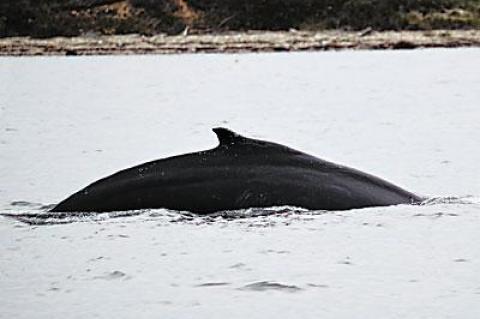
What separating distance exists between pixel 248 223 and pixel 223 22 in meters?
30.6

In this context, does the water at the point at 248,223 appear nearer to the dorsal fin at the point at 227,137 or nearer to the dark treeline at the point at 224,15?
the dorsal fin at the point at 227,137

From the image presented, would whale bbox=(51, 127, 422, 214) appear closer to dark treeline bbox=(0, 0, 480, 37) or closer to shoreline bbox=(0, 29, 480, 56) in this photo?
shoreline bbox=(0, 29, 480, 56)

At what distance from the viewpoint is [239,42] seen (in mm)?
29516

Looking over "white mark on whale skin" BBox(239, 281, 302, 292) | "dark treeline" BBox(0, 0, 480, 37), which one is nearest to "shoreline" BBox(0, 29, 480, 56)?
"dark treeline" BBox(0, 0, 480, 37)

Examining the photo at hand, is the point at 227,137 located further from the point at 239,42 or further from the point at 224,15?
the point at 224,15

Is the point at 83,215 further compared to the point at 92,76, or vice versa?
the point at 92,76

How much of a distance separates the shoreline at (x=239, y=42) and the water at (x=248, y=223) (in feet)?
35.9

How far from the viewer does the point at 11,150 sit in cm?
971

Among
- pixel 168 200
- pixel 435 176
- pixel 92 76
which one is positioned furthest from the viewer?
pixel 92 76

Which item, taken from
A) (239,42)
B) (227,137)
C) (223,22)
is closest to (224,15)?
(223,22)

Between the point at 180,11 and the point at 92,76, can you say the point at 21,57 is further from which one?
the point at 180,11

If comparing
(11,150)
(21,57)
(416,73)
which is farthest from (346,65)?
(11,150)

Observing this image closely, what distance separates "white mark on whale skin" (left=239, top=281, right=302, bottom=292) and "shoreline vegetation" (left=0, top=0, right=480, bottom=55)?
81.8 feet

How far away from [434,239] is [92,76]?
14.4 metres
